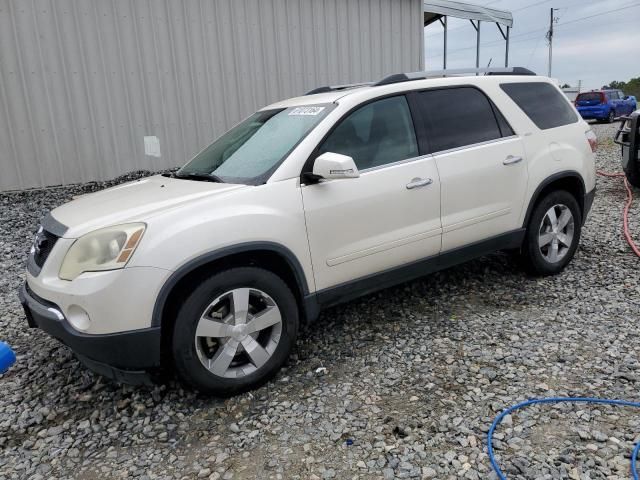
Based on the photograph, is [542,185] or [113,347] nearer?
[113,347]

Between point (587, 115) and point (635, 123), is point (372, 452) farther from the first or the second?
point (587, 115)

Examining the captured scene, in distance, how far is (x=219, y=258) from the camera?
2850 millimetres

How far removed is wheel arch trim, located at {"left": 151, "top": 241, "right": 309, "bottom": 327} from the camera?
8.78 ft

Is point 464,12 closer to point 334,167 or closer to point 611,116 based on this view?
point 334,167

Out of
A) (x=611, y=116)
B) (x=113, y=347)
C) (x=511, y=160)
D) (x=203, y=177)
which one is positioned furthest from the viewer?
(x=611, y=116)

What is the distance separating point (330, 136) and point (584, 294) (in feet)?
8.46

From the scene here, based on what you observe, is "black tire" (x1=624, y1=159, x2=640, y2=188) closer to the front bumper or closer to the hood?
the hood

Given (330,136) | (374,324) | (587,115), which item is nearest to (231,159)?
(330,136)

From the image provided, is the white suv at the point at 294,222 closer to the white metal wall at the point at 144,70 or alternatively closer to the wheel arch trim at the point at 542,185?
the wheel arch trim at the point at 542,185

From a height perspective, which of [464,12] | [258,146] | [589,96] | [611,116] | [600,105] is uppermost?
[464,12]

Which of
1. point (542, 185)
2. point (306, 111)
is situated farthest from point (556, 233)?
point (306, 111)

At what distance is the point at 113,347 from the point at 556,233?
3.75 m

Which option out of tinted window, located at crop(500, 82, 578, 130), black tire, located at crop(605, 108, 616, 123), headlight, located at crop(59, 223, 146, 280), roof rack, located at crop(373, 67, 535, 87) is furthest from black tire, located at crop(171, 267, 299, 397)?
black tire, located at crop(605, 108, 616, 123)

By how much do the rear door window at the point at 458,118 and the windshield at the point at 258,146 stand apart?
33.1 inches
